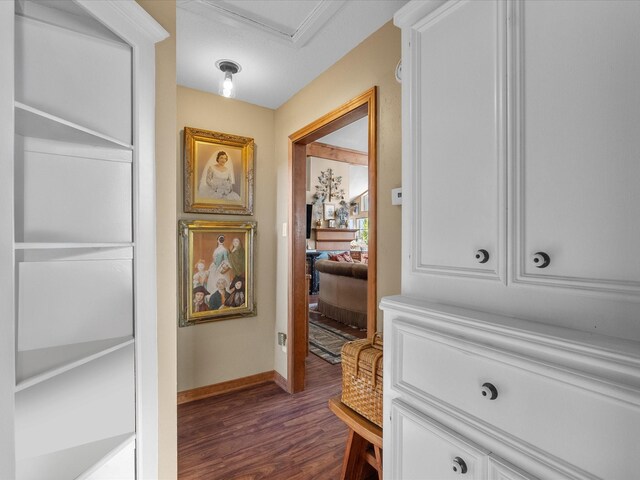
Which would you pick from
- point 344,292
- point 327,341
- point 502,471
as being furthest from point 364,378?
point 344,292

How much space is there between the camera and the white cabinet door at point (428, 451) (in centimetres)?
79

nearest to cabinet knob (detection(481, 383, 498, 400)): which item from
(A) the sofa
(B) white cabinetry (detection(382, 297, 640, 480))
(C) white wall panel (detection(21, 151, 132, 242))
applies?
(B) white cabinetry (detection(382, 297, 640, 480))

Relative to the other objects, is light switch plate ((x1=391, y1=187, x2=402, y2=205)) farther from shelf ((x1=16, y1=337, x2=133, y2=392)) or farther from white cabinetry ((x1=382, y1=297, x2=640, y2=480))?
shelf ((x1=16, y1=337, x2=133, y2=392))

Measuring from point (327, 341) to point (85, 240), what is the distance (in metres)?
3.15

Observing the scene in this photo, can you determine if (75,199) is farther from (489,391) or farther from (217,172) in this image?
(217,172)

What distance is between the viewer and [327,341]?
12.6 feet

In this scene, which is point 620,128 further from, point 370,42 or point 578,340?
point 370,42

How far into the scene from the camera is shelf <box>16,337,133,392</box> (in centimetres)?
Answer: 83

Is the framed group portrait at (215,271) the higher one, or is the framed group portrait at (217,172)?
the framed group portrait at (217,172)

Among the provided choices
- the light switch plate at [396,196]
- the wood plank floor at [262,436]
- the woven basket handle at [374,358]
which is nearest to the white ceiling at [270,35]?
the light switch plate at [396,196]

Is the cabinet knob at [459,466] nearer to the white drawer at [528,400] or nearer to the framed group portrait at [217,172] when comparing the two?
the white drawer at [528,400]

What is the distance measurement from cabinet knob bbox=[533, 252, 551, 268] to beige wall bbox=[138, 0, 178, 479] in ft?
4.20

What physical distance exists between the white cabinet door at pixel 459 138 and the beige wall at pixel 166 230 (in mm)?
972

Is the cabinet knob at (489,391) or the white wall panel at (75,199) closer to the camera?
the cabinet knob at (489,391)
